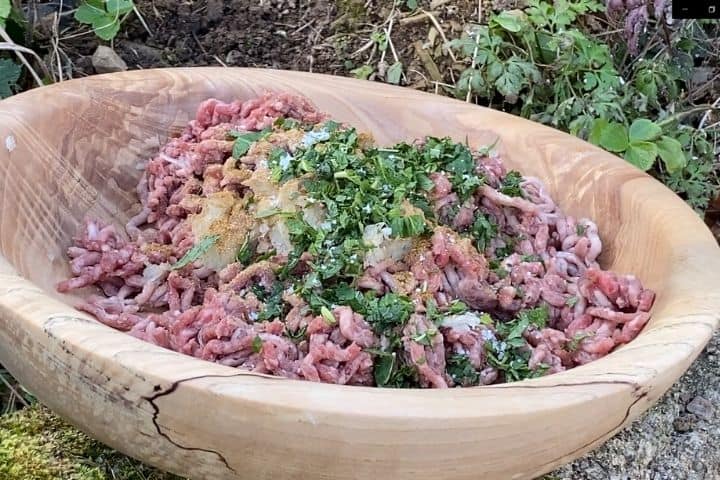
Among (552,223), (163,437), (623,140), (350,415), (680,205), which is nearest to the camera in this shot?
(350,415)

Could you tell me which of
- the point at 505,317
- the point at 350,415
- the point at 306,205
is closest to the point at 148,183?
the point at 306,205

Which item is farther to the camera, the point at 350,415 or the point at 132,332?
the point at 132,332

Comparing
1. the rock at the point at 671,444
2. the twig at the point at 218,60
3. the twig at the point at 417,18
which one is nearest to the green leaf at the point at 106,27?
the twig at the point at 218,60

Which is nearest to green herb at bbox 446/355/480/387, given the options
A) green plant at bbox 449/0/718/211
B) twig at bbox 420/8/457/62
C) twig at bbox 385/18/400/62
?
green plant at bbox 449/0/718/211

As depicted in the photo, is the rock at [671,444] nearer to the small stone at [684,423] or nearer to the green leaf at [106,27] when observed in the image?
the small stone at [684,423]

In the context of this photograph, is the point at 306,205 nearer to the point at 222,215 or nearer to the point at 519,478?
the point at 222,215

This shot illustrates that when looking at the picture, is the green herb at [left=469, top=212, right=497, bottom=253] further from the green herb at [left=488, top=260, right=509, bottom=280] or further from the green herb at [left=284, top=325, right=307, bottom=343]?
the green herb at [left=284, top=325, right=307, bottom=343]
